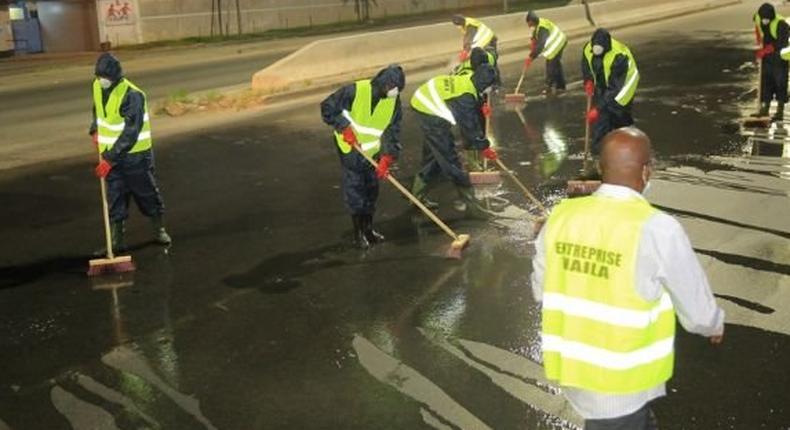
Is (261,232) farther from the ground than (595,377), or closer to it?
closer to it

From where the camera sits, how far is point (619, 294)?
8.68 ft

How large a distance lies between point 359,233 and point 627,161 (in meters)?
4.74

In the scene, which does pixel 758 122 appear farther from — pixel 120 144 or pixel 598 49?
pixel 120 144

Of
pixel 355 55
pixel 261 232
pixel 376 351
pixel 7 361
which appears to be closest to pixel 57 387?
pixel 7 361

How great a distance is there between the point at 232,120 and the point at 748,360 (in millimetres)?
10447

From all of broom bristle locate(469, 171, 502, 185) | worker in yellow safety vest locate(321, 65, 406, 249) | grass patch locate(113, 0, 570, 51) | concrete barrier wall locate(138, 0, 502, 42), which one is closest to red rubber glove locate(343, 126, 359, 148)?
worker in yellow safety vest locate(321, 65, 406, 249)

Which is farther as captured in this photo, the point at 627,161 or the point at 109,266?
the point at 109,266

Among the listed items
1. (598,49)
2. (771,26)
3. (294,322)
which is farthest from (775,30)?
(294,322)

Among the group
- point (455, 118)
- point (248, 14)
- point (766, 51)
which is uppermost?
point (248, 14)

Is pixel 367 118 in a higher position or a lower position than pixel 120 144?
higher

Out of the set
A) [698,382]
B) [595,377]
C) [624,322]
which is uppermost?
[624,322]

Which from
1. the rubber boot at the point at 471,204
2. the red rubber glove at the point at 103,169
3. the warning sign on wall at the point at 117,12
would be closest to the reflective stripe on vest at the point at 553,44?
the rubber boot at the point at 471,204

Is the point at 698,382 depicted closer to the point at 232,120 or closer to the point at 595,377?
the point at 595,377

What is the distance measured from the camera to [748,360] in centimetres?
481
